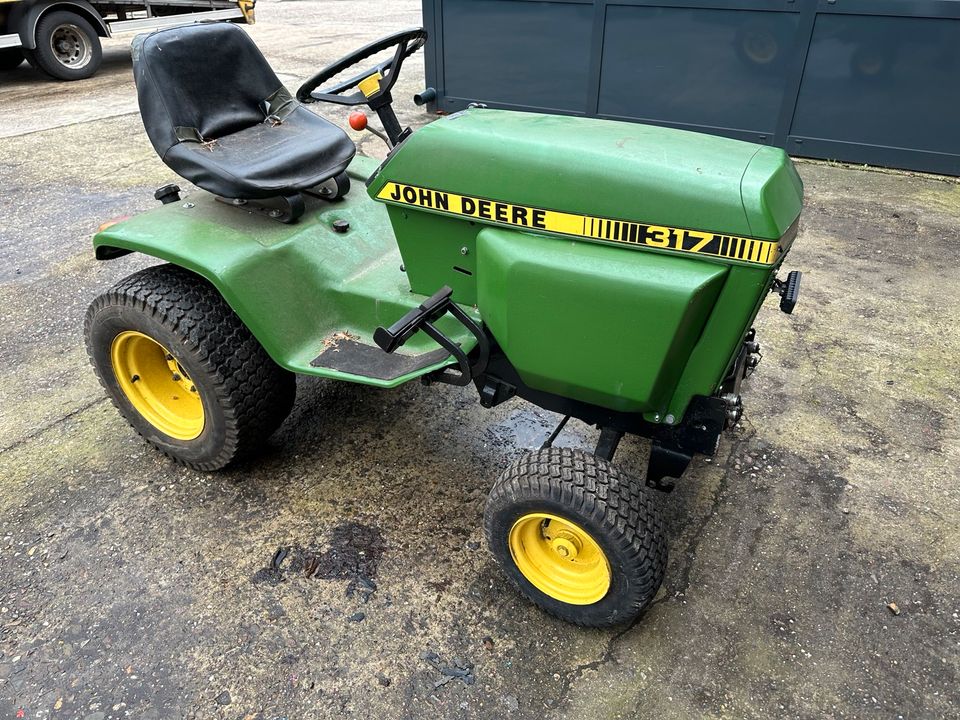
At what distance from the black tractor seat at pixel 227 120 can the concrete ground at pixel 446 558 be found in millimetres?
911

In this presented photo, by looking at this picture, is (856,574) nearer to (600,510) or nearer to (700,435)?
(700,435)

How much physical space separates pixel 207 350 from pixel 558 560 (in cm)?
116

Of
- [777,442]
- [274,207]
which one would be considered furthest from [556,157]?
[777,442]

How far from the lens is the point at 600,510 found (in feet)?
5.31

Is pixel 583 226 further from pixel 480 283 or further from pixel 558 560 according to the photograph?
pixel 558 560

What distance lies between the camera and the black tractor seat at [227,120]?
83.4 inches

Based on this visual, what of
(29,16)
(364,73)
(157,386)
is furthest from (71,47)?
(364,73)

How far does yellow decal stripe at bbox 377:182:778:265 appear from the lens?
58.8 inches

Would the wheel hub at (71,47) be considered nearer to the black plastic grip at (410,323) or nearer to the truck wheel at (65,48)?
the truck wheel at (65,48)

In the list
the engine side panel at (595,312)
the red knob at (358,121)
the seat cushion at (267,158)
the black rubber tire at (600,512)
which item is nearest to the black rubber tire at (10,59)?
the seat cushion at (267,158)

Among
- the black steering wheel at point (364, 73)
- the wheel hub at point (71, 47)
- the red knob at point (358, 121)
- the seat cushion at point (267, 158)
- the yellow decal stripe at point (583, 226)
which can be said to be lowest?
the wheel hub at point (71, 47)

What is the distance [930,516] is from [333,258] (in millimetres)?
2017

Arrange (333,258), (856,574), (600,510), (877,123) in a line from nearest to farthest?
(600,510) → (856,574) → (333,258) → (877,123)

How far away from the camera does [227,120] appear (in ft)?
7.80
